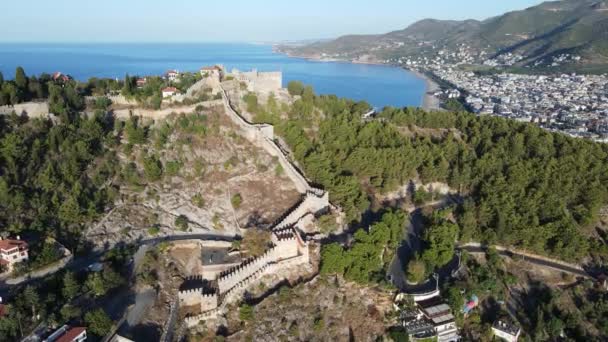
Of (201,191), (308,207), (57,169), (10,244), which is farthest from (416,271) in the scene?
(57,169)

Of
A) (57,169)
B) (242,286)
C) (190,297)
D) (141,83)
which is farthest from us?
(141,83)

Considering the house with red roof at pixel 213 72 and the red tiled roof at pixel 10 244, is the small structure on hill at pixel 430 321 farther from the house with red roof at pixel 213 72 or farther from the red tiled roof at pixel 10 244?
the house with red roof at pixel 213 72

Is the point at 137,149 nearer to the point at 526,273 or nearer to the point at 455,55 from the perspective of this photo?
the point at 526,273

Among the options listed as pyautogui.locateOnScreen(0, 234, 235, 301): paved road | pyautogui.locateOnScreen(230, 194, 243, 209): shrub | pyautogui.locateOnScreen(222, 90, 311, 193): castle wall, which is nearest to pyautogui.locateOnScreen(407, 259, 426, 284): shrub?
pyautogui.locateOnScreen(222, 90, 311, 193): castle wall

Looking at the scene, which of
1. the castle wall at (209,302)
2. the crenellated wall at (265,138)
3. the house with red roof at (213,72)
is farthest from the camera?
the house with red roof at (213,72)

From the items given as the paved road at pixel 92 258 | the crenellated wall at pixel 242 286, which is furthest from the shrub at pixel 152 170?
the crenellated wall at pixel 242 286

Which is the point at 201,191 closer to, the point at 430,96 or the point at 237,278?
the point at 237,278
